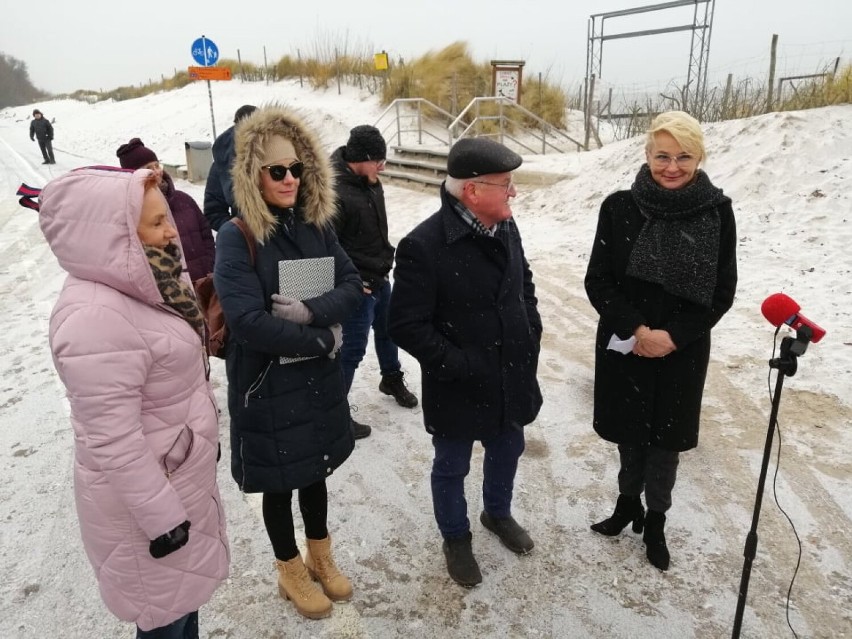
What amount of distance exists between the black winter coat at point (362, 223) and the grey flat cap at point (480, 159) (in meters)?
1.39

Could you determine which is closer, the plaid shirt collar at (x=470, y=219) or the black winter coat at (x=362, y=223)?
the plaid shirt collar at (x=470, y=219)

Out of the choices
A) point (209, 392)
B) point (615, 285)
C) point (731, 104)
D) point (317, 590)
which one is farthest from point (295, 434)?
point (731, 104)

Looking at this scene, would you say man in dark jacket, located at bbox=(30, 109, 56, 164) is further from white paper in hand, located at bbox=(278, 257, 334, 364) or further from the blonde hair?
the blonde hair

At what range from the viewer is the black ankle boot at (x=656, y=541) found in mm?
2564

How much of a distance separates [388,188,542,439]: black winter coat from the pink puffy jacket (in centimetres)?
84

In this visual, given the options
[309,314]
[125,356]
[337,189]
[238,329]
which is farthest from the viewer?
[337,189]

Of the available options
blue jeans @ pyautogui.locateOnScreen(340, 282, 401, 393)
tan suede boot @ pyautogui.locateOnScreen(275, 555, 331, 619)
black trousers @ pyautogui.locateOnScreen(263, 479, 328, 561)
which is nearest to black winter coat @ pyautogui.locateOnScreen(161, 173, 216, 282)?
blue jeans @ pyautogui.locateOnScreen(340, 282, 401, 393)

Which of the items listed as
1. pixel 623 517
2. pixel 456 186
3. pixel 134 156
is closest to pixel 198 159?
pixel 134 156

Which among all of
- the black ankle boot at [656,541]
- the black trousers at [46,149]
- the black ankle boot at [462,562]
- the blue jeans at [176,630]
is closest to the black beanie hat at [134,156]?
the blue jeans at [176,630]

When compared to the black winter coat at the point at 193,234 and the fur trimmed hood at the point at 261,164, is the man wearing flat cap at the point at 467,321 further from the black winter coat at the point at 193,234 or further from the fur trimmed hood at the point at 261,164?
the black winter coat at the point at 193,234

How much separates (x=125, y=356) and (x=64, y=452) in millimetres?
2611

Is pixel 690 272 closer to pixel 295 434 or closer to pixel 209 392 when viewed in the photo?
pixel 295 434

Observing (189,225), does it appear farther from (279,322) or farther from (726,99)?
(726,99)

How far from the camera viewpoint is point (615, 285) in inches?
101
